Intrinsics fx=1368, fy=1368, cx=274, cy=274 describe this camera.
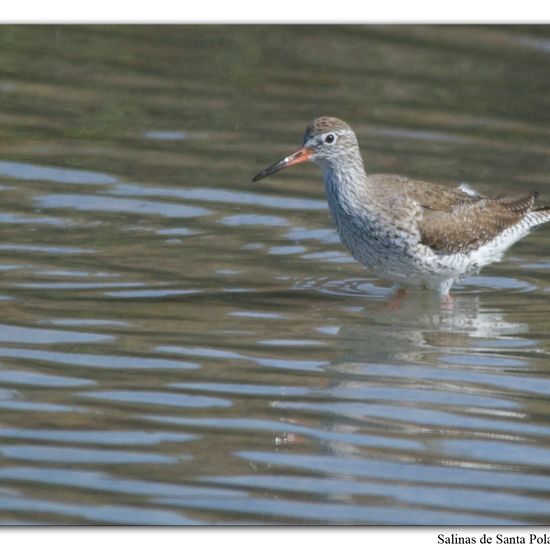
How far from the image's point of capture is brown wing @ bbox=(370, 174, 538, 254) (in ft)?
40.9

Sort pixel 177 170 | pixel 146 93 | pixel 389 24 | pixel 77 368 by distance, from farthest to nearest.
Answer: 1. pixel 389 24
2. pixel 146 93
3. pixel 177 170
4. pixel 77 368

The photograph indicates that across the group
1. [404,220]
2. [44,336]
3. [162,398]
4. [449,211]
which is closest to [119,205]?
[404,220]

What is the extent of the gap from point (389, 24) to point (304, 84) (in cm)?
227

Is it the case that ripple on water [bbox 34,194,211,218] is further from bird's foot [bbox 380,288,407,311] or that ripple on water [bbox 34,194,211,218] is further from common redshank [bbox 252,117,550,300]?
bird's foot [bbox 380,288,407,311]

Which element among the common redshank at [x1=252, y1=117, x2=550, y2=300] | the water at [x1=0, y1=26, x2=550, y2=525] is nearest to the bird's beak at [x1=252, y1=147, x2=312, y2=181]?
the common redshank at [x1=252, y1=117, x2=550, y2=300]

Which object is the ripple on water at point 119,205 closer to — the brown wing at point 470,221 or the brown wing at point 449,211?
the brown wing at point 449,211

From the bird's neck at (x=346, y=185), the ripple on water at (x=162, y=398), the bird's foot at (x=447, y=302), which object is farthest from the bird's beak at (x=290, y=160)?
the ripple on water at (x=162, y=398)

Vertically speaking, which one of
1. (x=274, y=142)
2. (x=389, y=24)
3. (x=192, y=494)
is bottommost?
(x=192, y=494)

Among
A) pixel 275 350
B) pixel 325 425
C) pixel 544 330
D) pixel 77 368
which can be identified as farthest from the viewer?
pixel 544 330

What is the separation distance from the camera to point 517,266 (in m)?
13.3

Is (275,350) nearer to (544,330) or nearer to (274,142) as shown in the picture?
(544,330)

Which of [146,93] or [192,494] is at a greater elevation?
[146,93]

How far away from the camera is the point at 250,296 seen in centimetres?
1209

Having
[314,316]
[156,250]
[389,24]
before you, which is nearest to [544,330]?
[314,316]
